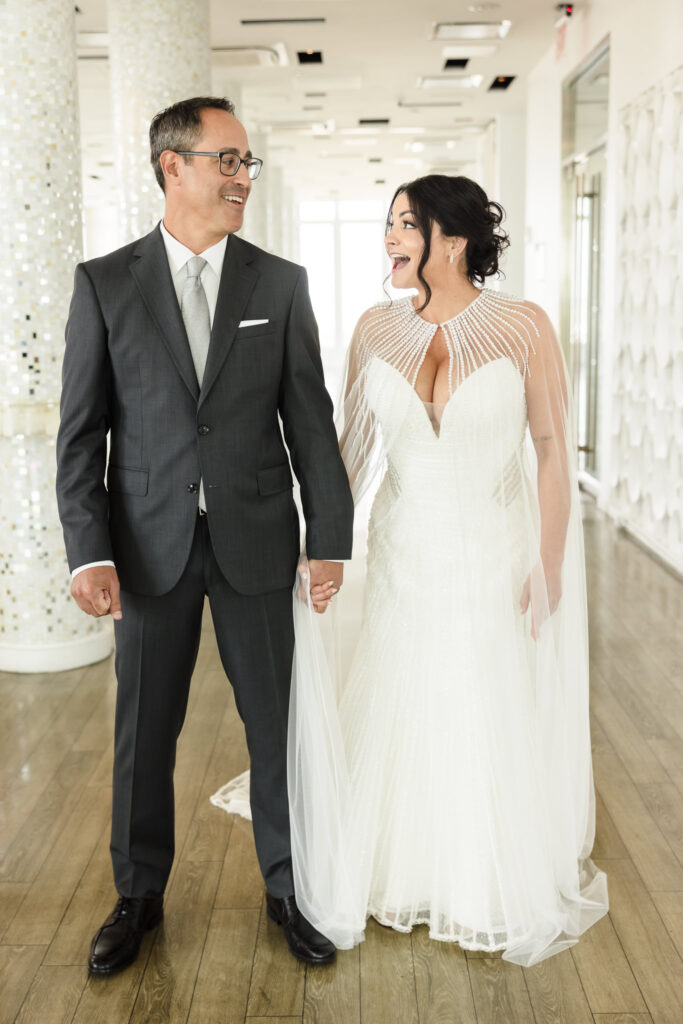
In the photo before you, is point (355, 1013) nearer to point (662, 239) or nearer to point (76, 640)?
point (76, 640)

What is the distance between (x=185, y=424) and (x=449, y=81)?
10.3m

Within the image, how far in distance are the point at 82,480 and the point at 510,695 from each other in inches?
44.7

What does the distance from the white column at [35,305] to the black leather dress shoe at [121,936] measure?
2.31 metres

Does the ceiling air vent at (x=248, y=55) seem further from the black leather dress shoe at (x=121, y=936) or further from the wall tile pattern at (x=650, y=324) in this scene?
the black leather dress shoe at (x=121, y=936)

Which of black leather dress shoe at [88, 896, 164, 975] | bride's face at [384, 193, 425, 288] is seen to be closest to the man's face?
bride's face at [384, 193, 425, 288]

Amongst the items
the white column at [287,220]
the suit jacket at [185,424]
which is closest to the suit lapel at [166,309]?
the suit jacket at [185,424]

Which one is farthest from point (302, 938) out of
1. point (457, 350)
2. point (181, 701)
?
point (457, 350)

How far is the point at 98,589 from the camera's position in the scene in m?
2.34

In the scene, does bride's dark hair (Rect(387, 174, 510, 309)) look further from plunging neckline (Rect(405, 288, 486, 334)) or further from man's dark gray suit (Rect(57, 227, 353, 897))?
man's dark gray suit (Rect(57, 227, 353, 897))

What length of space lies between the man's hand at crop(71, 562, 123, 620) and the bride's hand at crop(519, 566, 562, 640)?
99cm

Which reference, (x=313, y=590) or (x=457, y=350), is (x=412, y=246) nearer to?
(x=457, y=350)

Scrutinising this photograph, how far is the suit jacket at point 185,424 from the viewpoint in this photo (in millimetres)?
2311

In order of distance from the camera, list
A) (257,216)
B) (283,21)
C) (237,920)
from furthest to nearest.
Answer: (257,216) < (283,21) < (237,920)

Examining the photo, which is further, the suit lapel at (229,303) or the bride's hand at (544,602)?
the bride's hand at (544,602)
